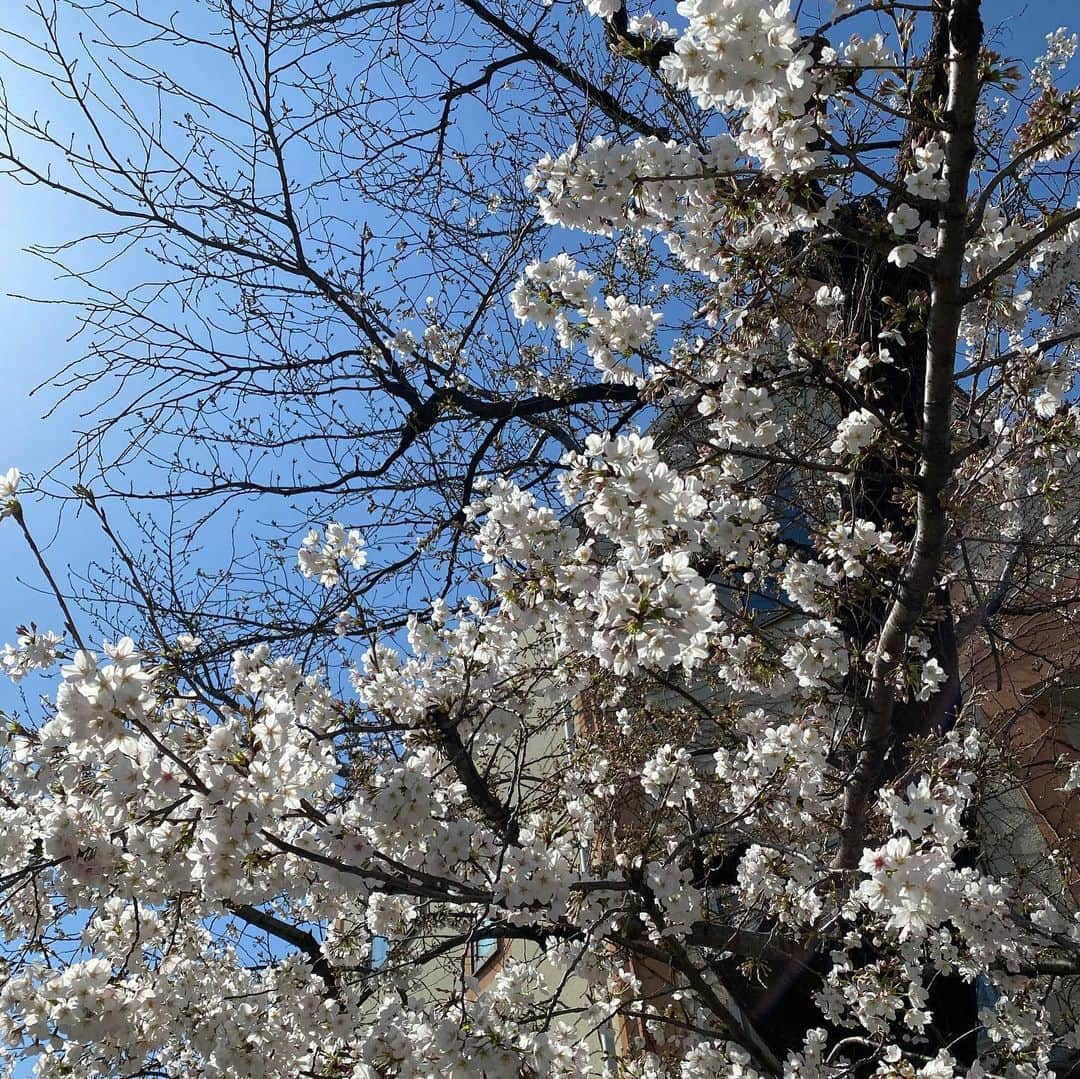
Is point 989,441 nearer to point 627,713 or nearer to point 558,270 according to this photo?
point 558,270

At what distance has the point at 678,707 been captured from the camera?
5773 millimetres

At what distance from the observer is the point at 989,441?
4102 mm

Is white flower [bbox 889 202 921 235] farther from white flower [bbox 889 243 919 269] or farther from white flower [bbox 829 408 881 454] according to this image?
white flower [bbox 829 408 881 454]

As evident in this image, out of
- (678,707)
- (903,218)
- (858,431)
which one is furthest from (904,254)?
(678,707)

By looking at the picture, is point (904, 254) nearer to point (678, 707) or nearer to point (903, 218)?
point (903, 218)

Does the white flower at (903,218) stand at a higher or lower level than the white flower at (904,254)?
higher

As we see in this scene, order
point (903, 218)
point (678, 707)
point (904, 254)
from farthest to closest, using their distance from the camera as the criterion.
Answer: point (678, 707) → point (903, 218) → point (904, 254)

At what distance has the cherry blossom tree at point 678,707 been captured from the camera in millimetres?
2574

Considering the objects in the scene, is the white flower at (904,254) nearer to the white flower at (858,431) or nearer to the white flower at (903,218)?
the white flower at (903,218)

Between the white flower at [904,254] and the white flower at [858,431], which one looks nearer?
the white flower at [904,254]

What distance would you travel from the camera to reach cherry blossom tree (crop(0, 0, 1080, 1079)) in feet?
8.45

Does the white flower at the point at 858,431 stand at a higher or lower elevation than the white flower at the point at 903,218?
lower

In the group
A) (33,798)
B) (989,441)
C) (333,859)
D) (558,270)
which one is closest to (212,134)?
(558,270)

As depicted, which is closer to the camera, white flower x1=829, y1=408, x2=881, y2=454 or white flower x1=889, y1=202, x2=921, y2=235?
white flower x1=889, y1=202, x2=921, y2=235
